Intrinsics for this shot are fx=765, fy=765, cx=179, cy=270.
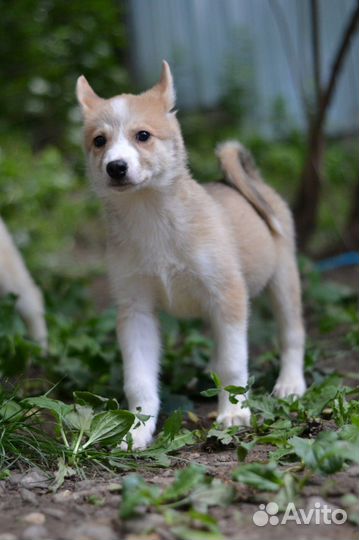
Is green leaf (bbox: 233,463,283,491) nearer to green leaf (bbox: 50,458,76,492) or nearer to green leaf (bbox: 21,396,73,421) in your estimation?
green leaf (bbox: 50,458,76,492)

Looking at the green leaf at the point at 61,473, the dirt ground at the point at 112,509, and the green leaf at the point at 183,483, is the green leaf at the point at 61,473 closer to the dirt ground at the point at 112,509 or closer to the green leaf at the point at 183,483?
the dirt ground at the point at 112,509

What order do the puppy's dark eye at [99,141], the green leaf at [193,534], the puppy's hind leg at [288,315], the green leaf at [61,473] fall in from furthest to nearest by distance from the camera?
the puppy's hind leg at [288,315], the puppy's dark eye at [99,141], the green leaf at [61,473], the green leaf at [193,534]

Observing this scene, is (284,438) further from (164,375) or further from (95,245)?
(95,245)

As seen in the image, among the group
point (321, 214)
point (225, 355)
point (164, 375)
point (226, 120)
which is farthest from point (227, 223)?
point (226, 120)

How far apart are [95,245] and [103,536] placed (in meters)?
7.59

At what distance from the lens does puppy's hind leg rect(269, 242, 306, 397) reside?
461 centimetres

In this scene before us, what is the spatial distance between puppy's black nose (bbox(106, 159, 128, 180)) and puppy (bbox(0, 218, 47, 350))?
2.23m

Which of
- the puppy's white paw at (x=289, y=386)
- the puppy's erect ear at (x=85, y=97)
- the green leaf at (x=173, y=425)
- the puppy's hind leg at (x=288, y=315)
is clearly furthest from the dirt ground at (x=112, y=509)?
the puppy's erect ear at (x=85, y=97)

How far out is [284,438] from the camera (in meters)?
3.41

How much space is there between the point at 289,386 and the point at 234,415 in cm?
72

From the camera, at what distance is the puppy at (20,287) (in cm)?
571

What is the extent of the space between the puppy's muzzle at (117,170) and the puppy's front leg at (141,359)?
790 millimetres

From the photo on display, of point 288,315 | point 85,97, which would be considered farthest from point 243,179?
point 85,97

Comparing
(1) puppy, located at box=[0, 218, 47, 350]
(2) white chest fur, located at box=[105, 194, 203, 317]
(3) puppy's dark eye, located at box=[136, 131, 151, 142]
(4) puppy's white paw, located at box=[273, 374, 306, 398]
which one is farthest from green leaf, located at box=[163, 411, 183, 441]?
(1) puppy, located at box=[0, 218, 47, 350]
